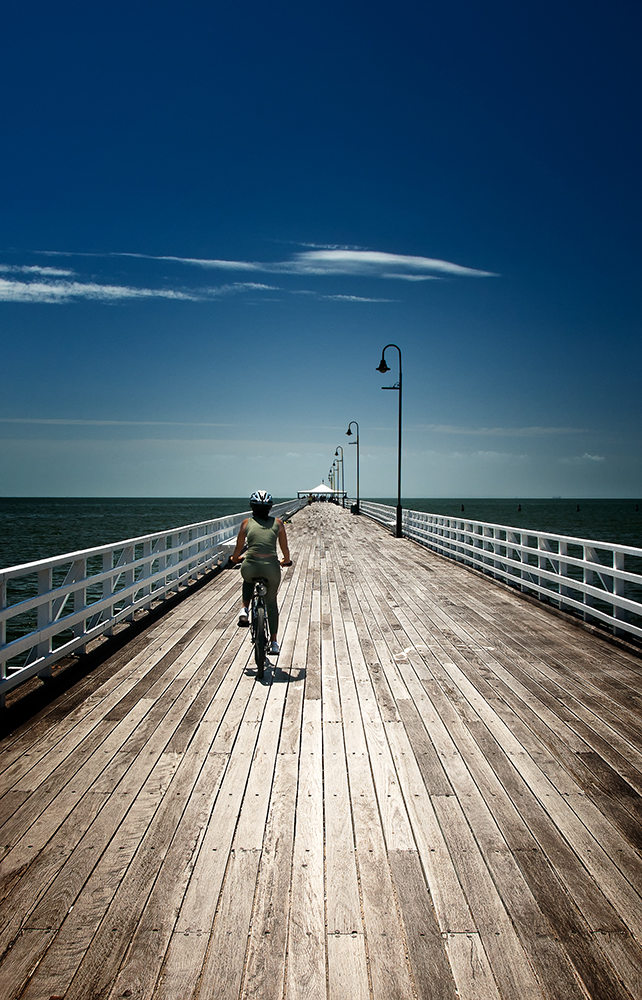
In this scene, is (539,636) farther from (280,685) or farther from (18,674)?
(18,674)

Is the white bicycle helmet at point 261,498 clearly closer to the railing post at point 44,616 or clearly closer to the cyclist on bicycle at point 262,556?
the cyclist on bicycle at point 262,556

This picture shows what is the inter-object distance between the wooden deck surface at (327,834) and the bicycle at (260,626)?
229 mm

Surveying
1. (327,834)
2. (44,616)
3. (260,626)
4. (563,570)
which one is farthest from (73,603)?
(563,570)

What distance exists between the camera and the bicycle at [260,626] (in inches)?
230

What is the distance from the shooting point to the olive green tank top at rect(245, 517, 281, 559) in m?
6.04

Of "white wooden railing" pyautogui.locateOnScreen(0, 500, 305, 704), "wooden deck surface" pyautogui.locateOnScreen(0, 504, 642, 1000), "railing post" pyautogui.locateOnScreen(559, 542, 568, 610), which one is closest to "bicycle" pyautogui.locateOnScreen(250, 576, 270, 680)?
"wooden deck surface" pyautogui.locateOnScreen(0, 504, 642, 1000)

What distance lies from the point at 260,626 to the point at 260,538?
0.88 meters

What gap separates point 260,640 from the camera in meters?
5.84

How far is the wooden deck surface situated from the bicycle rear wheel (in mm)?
214

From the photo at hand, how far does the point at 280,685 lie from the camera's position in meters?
5.66

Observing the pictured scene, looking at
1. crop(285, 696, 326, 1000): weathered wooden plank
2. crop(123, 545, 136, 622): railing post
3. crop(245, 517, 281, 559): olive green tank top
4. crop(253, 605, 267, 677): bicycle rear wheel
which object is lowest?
crop(285, 696, 326, 1000): weathered wooden plank

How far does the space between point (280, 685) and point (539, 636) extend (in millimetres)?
3828

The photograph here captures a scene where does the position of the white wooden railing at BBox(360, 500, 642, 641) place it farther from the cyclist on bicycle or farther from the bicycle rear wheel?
the bicycle rear wheel

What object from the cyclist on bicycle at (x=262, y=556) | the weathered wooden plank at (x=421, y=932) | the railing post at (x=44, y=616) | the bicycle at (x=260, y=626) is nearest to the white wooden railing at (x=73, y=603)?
the railing post at (x=44, y=616)
